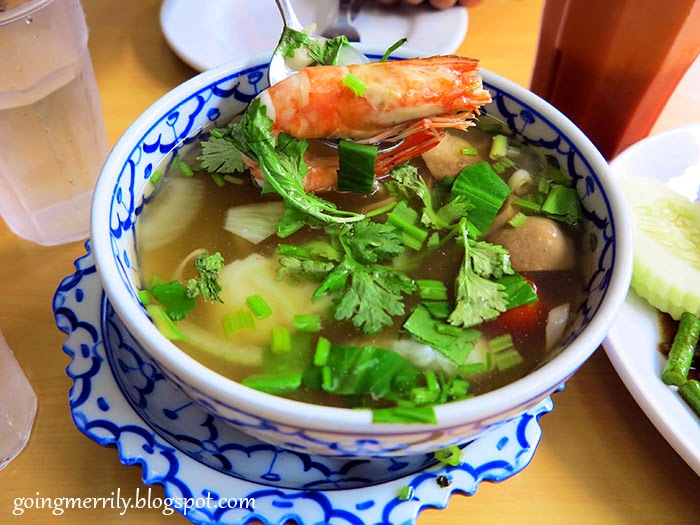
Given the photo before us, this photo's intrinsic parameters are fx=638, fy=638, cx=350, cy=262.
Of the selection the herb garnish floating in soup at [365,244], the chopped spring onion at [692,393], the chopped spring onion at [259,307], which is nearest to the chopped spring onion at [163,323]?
the herb garnish floating in soup at [365,244]

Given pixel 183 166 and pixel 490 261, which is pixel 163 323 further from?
pixel 490 261

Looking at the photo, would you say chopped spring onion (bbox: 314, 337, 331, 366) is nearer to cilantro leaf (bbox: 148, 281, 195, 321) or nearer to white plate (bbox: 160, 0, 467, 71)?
cilantro leaf (bbox: 148, 281, 195, 321)

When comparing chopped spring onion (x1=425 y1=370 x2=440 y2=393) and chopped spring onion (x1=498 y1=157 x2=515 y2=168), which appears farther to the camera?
chopped spring onion (x1=498 y1=157 x2=515 y2=168)

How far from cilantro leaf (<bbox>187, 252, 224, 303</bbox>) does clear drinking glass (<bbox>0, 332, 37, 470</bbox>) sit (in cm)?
32

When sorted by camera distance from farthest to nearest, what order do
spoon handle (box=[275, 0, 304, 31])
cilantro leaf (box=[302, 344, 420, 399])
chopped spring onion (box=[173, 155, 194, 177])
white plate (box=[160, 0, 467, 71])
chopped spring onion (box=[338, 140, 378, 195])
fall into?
white plate (box=[160, 0, 467, 71]) → spoon handle (box=[275, 0, 304, 31]) → chopped spring onion (box=[173, 155, 194, 177]) → chopped spring onion (box=[338, 140, 378, 195]) → cilantro leaf (box=[302, 344, 420, 399])

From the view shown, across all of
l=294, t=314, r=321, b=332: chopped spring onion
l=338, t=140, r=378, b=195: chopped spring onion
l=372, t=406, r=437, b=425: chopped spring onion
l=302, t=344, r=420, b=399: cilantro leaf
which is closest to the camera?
l=372, t=406, r=437, b=425: chopped spring onion

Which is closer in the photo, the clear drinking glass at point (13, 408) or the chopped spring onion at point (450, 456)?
the chopped spring onion at point (450, 456)

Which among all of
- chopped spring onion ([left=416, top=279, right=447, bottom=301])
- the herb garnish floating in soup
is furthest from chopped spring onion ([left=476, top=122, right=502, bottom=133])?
chopped spring onion ([left=416, top=279, right=447, bottom=301])

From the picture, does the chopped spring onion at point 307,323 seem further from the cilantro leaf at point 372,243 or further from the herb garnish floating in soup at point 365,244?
the cilantro leaf at point 372,243

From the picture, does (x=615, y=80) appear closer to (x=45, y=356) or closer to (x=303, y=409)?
(x=303, y=409)

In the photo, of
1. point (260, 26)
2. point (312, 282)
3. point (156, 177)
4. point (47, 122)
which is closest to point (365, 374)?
point (312, 282)

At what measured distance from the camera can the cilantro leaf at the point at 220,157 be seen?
3.61ft

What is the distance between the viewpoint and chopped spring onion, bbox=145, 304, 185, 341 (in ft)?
2.83

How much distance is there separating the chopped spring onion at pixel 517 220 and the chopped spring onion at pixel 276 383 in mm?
442
